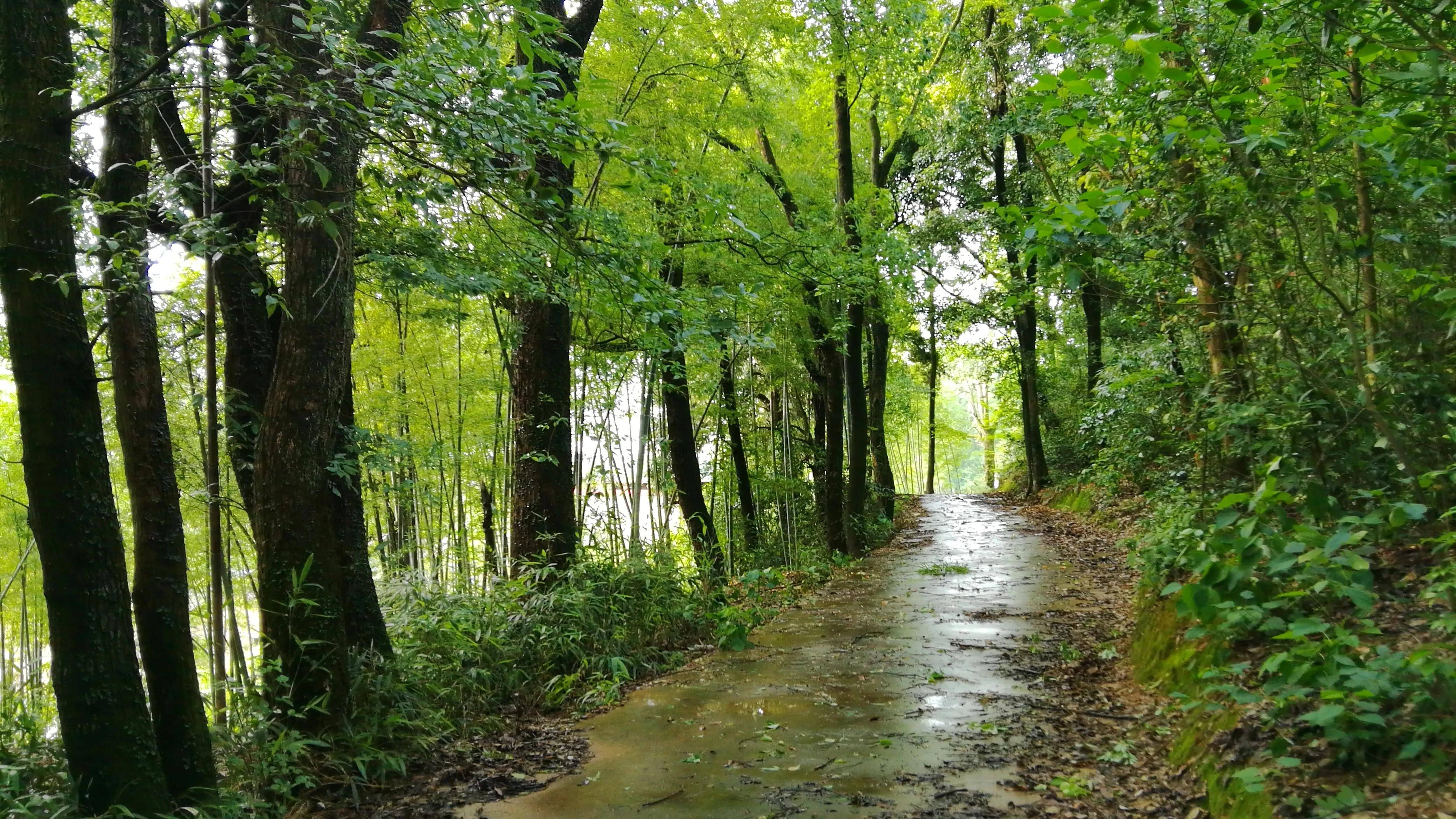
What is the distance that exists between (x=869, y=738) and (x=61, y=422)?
12.4 ft

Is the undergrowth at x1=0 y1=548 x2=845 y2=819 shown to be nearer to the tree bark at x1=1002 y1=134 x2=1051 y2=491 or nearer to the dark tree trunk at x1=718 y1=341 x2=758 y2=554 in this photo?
the dark tree trunk at x1=718 y1=341 x2=758 y2=554

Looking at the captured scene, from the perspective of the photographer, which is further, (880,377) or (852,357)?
(880,377)

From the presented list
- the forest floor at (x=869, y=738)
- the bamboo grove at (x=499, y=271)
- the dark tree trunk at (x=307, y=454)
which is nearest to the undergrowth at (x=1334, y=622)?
the bamboo grove at (x=499, y=271)

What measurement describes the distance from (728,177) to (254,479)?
6.62 metres

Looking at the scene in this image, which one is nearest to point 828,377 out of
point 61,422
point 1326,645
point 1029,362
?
point 1029,362

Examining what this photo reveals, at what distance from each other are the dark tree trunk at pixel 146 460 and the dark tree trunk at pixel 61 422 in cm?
30

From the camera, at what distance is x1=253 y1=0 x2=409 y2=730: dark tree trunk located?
152 inches

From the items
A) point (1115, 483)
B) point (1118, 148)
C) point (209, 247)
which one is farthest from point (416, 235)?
point (1115, 483)

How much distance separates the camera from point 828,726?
4.31 m

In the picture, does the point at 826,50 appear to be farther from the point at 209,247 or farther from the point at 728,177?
the point at 209,247

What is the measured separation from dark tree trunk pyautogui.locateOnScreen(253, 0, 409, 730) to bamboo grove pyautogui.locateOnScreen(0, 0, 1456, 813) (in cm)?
2

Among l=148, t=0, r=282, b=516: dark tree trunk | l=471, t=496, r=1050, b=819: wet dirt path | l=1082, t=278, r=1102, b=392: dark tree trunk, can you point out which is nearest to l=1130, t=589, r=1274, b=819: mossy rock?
l=471, t=496, r=1050, b=819: wet dirt path

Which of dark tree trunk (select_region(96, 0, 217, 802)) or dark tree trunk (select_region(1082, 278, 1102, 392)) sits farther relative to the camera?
dark tree trunk (select_region(1082, 278, 1102, 392))

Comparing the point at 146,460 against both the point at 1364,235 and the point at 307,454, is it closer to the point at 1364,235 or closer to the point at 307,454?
the point at 307,454
